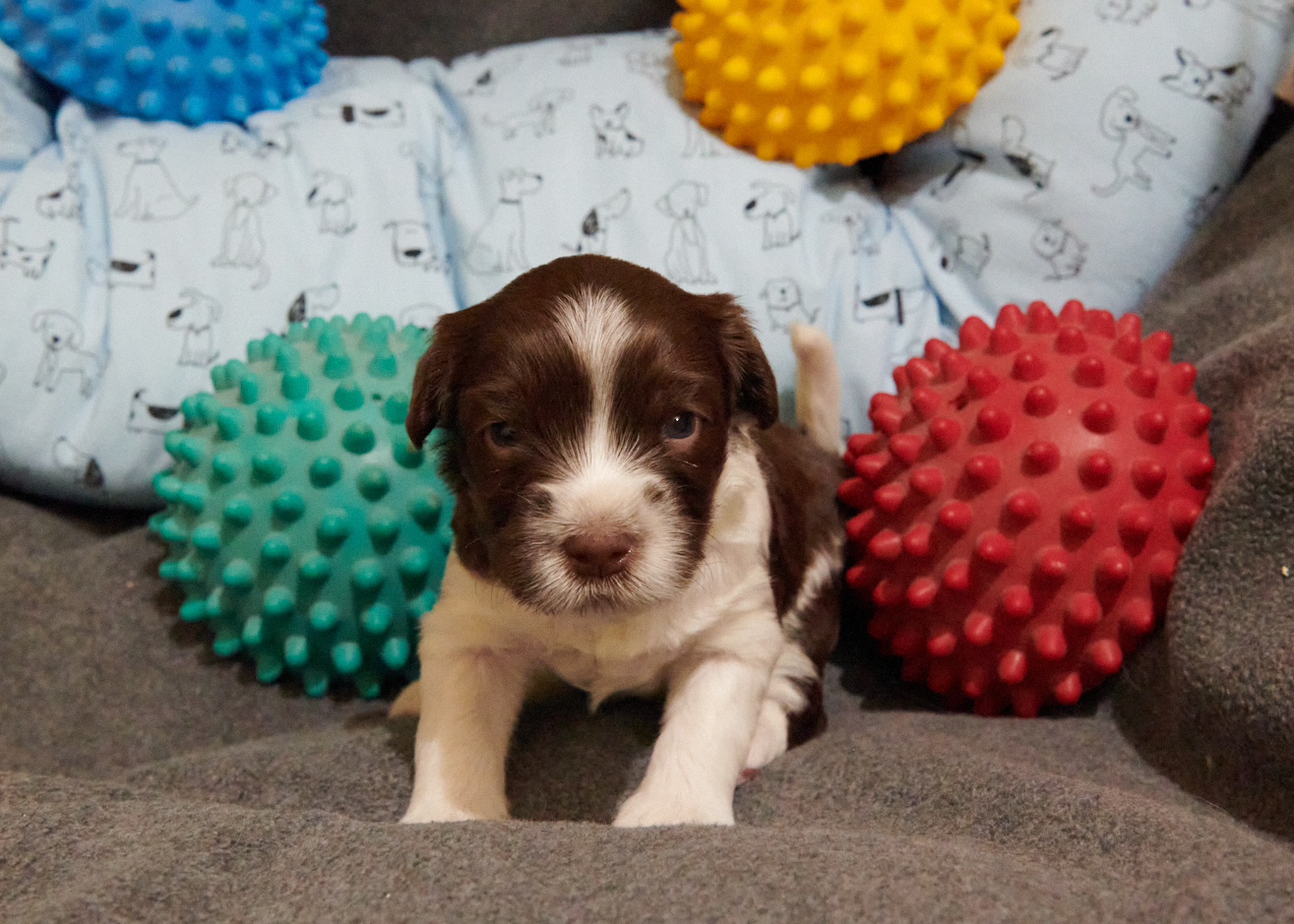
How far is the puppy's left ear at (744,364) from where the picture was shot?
5.82ft

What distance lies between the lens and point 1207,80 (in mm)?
2508

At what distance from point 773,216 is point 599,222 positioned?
19.0 inches

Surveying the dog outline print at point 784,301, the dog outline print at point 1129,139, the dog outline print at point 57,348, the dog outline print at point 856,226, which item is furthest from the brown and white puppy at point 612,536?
the dog outline print at point 1129,139

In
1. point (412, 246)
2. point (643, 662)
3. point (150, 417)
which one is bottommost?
point (150, 417)

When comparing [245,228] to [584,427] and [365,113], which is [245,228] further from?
[584,427]

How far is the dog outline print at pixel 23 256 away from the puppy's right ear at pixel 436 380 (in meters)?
1.38

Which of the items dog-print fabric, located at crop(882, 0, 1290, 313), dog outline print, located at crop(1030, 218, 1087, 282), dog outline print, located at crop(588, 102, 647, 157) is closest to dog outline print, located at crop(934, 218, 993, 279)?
dog-print fabric, located at crop(882, 0, 1290, 313)

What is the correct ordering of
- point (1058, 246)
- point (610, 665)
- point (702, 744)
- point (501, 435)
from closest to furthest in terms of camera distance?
point (501, 435) → point (702, 744) → point (610, 665) → point (1058, 246)

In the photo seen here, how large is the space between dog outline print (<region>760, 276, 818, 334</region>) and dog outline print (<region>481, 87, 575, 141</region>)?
0.79 m

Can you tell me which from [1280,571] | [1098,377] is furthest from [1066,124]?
[1280,571]

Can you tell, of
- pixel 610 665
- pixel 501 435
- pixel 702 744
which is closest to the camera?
pixel 501 435

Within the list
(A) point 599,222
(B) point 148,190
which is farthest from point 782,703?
(B) point 148,190

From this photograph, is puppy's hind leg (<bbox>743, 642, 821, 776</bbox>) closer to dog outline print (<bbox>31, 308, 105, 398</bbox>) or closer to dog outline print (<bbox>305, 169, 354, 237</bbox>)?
dog outline print (<bbox>305, 169, 354, 237</bbox>)

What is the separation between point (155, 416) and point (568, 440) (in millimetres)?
1473
